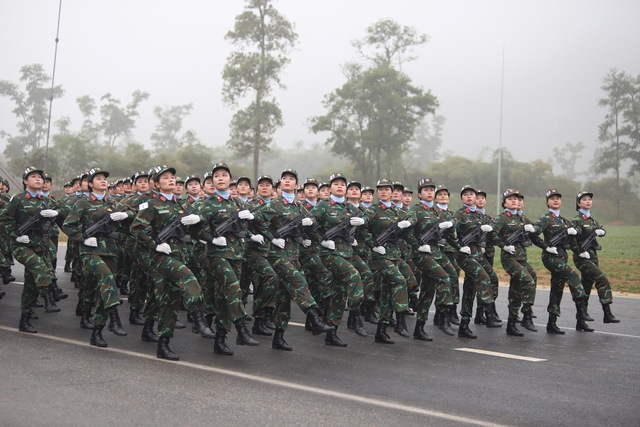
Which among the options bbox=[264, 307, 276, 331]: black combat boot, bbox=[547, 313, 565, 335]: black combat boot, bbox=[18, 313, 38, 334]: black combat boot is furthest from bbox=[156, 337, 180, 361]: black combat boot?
bbox=[547, 313, 565, 335]: black combat boot

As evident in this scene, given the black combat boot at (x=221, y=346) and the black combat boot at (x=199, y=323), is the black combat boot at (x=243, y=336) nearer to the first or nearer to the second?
the black combat boot at (x=221, y=346)

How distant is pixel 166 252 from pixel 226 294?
793 mm

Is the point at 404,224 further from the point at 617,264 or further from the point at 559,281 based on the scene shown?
the point at 617,264

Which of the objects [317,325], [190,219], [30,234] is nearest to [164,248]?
[190,219]

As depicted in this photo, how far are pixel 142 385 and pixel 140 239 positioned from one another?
212cm

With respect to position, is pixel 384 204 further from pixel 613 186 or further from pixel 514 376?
pixel 613 186

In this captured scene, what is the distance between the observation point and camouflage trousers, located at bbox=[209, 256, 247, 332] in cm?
796

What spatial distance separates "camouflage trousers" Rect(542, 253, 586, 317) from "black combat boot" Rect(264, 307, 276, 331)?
3.96 m

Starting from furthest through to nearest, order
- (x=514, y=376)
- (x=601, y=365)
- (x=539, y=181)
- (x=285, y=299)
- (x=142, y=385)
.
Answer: (x=539, y=181) < (x=285, y=299) < (x=601, y=365) < (x=514, y=376) < (x=142, y=385)

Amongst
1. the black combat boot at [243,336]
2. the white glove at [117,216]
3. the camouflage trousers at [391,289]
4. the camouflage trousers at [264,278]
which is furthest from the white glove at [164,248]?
the camouflage trousers at [391,289]

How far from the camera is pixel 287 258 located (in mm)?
8789

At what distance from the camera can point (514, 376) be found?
23.9 ft

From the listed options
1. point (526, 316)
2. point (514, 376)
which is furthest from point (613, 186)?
point (514, 376)

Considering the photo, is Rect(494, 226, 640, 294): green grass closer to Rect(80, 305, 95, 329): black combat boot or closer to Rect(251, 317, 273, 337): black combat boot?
Rect(251, 317, 273, 337): black combat boot
